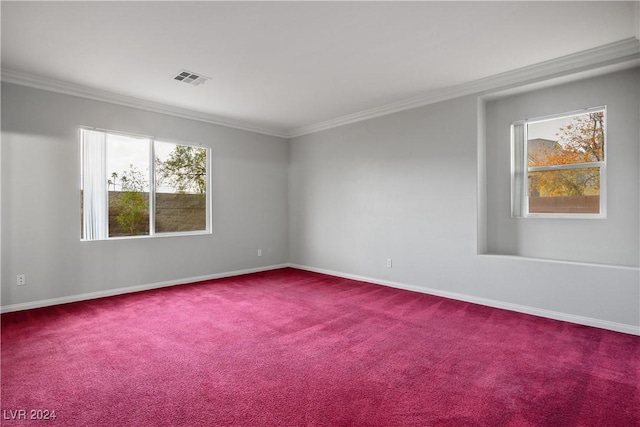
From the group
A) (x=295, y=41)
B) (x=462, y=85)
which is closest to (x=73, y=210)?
(x=295, y=41)

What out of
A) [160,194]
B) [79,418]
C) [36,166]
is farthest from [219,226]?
[79,418]

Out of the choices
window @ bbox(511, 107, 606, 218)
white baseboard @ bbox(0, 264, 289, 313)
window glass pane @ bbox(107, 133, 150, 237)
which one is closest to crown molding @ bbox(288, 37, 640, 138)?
window @ bbox(511, 107, 606, 218)

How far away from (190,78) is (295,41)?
1592 millimetres

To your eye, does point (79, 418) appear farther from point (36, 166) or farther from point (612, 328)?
point (612, 328)

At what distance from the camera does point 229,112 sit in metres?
5.37

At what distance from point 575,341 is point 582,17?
283 centimetres

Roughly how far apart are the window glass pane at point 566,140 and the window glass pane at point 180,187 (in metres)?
4.91

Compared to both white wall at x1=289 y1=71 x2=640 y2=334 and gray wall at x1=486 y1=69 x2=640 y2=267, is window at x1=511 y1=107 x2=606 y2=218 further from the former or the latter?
white wall at x1=289 y1=71 x2=640 y2=334

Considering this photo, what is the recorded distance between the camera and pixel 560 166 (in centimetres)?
384

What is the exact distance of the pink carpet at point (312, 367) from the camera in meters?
1.94

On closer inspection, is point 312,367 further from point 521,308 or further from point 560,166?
point 560,166

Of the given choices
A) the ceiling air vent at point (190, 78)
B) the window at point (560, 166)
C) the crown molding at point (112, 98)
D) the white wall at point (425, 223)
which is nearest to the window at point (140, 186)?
the crown molding at point (112, 98)

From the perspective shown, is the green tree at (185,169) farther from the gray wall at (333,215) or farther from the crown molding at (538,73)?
the crown molding at (538,73)

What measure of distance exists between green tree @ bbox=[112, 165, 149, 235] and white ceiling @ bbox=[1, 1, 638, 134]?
1.18m
